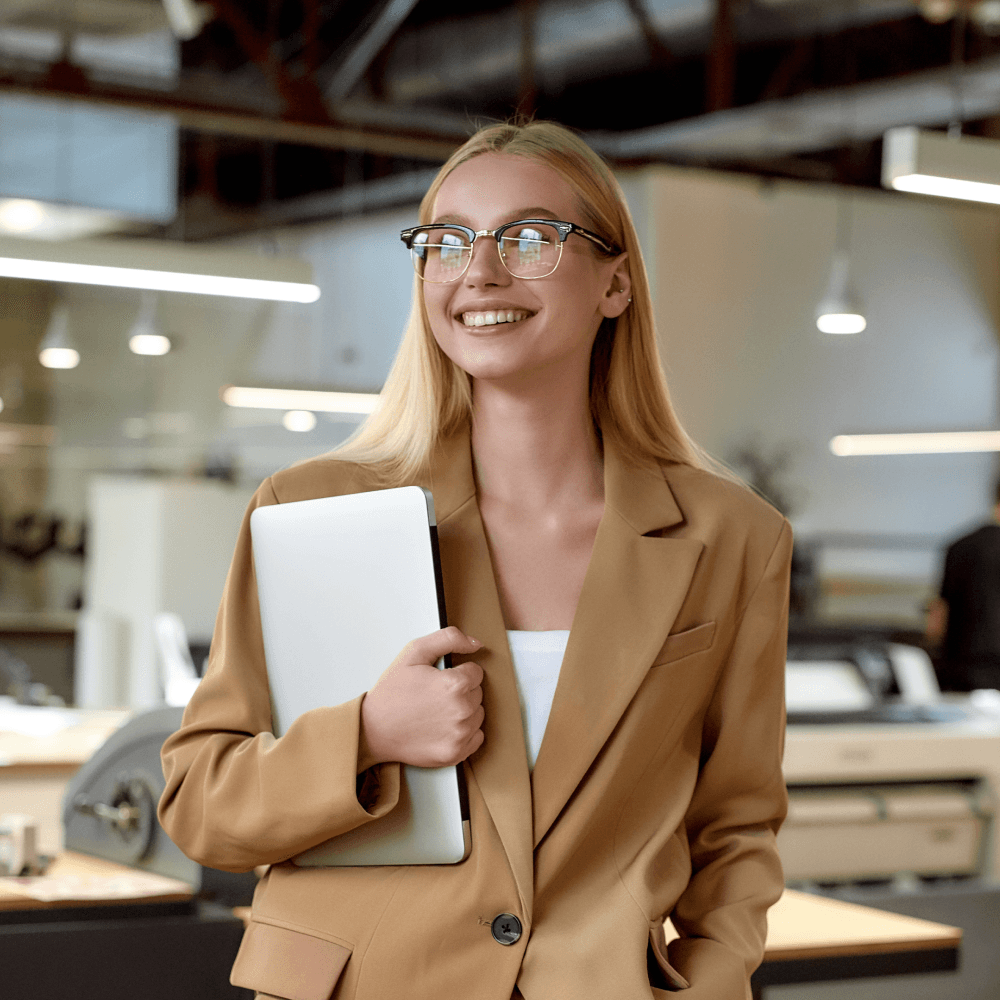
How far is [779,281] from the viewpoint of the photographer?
853cm

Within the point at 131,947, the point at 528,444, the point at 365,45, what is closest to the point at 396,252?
the point at 365,45

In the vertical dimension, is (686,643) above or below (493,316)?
below

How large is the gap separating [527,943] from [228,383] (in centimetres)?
780

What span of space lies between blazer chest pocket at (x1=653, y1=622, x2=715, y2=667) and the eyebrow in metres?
0.46

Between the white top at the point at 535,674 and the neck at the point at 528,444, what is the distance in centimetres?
18

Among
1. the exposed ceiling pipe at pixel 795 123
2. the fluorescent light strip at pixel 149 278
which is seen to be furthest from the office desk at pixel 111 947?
the exposed ceiling pipe at pixel 795 123

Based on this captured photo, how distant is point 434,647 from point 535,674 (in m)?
0.15

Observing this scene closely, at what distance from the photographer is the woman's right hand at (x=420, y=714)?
127 centimetres

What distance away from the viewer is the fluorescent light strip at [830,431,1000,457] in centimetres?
864

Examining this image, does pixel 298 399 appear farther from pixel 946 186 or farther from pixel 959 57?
pixel 946 186

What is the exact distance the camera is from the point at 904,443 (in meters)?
8.88

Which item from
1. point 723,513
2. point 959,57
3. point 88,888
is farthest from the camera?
point 959,57

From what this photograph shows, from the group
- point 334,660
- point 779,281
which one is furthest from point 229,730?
point 779,281

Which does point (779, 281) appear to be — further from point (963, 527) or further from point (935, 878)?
point (935, 878)
